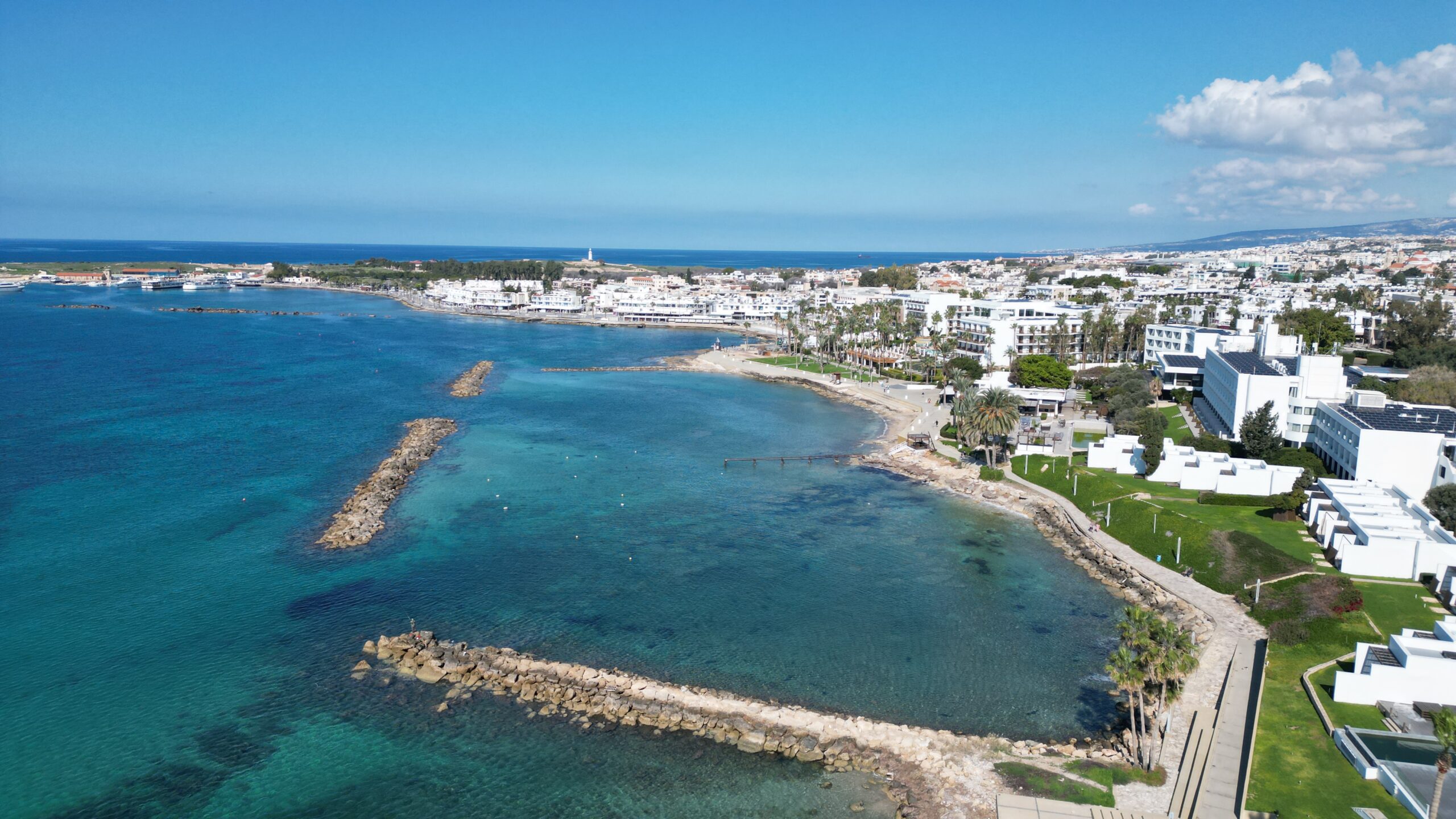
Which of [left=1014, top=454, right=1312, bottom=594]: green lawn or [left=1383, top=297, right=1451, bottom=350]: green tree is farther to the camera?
[left=1383, top=297, right=1451, bottom=350]: green tree

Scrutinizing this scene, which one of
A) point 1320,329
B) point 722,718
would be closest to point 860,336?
point 1320,329

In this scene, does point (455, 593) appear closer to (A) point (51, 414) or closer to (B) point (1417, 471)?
(B) point (1417, 471)

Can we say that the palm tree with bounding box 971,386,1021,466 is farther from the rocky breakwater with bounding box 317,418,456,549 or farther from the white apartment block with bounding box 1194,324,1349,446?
the rocky breakwater with bounding box 317,418,456,549

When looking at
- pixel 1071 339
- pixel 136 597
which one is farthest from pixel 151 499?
pixel 1071 339

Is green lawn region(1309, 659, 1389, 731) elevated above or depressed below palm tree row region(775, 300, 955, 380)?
below

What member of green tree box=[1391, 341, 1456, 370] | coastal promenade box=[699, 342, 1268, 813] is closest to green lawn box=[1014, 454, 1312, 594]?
coastal promenade box=[699, 342, 1268, 813]

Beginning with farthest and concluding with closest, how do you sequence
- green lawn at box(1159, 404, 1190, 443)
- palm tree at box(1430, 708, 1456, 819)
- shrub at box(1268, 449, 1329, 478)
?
green lawn at box(1159, 404, 1190, 443), shrub at box(1268, 449, 1329, 478), palm tree at box(1430, 708, 1456, 819)

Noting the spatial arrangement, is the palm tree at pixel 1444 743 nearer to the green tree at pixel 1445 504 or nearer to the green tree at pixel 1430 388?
the green tree at pixel 1445 504

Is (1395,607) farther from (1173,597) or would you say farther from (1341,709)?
(1341,709)
